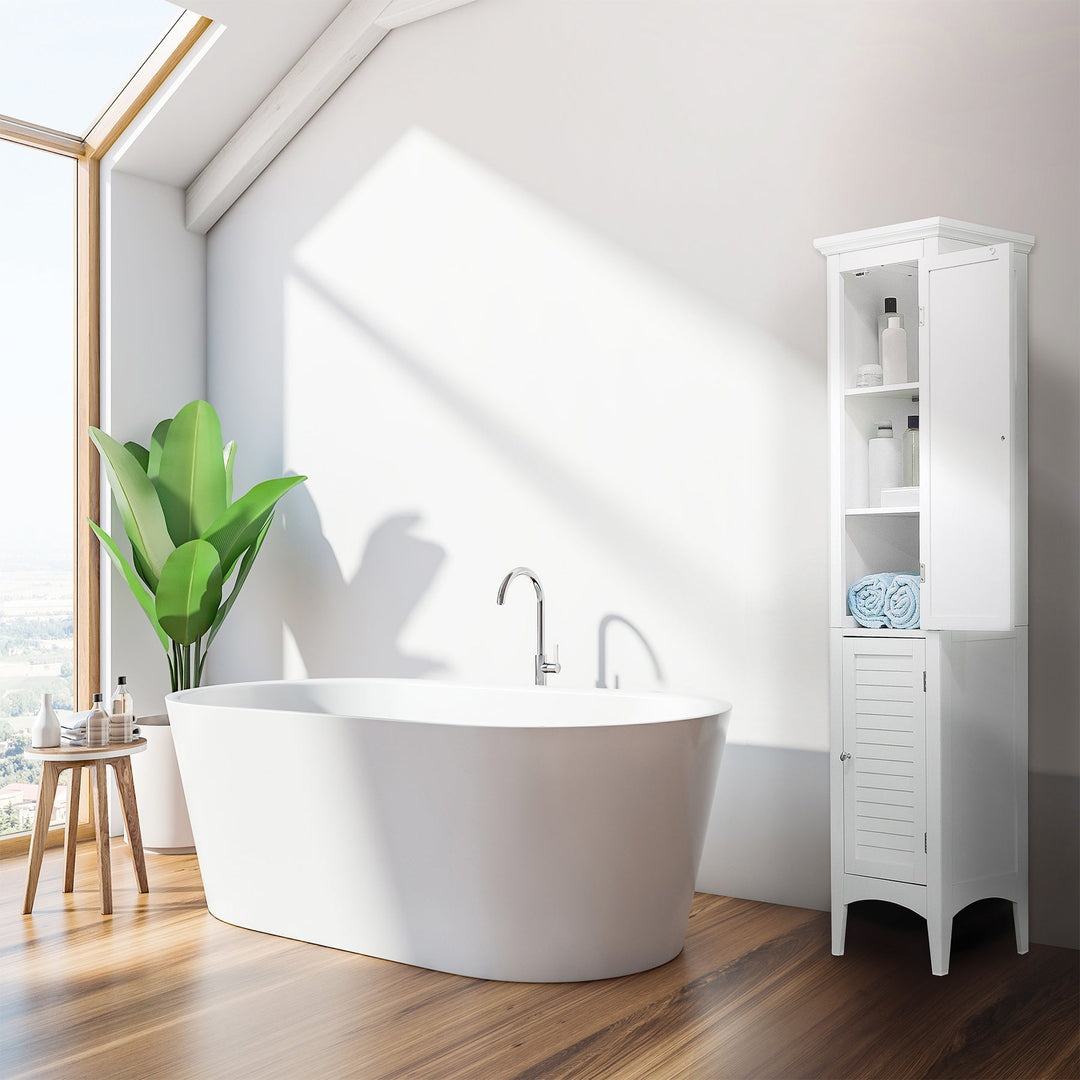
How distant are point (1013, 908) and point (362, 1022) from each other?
5.34 ft

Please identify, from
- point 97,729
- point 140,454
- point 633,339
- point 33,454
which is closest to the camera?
point 97,729

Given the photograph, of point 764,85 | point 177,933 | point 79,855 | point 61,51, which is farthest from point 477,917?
point 61,51

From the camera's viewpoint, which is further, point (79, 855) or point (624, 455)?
point (79, 855)

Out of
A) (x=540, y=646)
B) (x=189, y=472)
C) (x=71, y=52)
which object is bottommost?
(x=540, y=646)

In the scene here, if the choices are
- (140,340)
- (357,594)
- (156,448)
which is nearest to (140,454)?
(156,448)

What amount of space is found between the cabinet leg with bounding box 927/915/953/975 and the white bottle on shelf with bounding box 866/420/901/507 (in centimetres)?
102

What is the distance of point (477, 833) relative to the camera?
99.8 inches

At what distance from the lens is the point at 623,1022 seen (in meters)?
2.33

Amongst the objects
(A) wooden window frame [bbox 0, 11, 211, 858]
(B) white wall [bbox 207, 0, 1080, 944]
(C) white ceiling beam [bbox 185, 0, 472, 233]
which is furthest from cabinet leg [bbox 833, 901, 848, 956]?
(C) white ceiling beam [bbox 185, 0, 472, 233]

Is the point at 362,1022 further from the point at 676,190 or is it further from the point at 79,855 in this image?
the point at 676,190

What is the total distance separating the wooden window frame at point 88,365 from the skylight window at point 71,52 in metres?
0.06

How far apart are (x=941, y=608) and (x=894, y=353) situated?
2.16 ft

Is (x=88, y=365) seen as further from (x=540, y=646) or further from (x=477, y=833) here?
(x=477, y=833)

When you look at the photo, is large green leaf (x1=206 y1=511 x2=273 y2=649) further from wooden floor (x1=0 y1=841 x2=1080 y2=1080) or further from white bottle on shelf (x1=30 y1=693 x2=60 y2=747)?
wooden floor (x1=0 y1=841 x2=1080 y2=1080)
